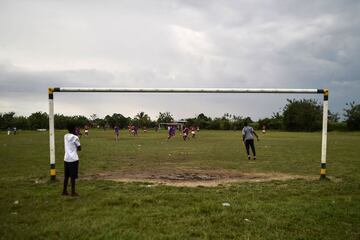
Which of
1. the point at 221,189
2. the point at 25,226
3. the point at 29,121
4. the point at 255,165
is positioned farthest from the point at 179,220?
the point at 29,121

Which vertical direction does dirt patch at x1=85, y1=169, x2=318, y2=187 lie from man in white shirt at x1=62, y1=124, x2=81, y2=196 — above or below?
below

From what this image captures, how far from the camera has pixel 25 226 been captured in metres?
5.76

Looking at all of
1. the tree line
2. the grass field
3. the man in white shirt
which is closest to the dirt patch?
the grass field

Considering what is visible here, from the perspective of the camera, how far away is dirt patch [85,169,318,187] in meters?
10.3

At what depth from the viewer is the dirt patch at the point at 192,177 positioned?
10.3 metres

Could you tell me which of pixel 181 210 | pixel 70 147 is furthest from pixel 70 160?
pixel 181 210

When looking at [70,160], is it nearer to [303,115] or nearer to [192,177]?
[192,177]

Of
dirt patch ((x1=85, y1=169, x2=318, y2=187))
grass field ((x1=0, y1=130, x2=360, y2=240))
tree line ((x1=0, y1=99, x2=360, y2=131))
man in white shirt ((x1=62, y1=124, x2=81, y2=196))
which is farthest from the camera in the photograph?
tree line ((x1=0, y1=99, x2=360, y2=131))

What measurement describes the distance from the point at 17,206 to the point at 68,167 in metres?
1.55

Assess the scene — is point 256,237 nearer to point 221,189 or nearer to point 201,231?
point 201,231

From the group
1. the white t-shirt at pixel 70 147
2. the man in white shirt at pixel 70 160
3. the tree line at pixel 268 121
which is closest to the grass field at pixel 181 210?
the man in white shirt at pixel 70 160

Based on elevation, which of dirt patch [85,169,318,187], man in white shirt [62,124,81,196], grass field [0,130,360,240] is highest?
man in white shirt [62,124,81,196]

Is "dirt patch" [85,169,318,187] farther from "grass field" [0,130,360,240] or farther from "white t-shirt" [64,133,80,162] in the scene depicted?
"white t-shirt" [64,133,80,162]

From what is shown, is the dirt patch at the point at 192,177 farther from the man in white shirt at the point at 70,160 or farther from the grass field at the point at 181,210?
the man in white shirt at the point at 70,160
